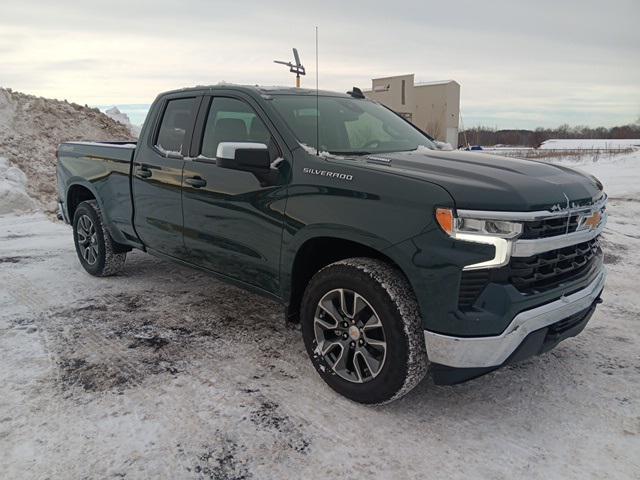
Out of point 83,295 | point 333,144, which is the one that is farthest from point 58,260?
point 333,144

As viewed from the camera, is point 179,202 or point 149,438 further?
point 179,202

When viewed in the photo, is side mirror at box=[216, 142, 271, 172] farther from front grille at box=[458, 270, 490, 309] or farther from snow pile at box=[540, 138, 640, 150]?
snow pile at box=[540, 138, 640, 150]

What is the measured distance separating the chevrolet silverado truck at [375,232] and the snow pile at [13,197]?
6.64m

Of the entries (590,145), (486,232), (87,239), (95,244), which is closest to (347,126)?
(486,232)

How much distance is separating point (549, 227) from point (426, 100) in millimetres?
13690

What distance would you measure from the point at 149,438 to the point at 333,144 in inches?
86.4

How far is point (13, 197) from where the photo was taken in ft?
32.1

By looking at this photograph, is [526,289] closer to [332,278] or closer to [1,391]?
[332,278]

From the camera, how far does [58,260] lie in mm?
6449

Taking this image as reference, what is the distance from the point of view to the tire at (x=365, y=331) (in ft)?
9.22

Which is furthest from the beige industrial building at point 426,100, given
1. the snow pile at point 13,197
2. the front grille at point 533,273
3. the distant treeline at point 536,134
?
the distant treeline at point 536,134

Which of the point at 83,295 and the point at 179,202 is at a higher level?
the point at 179,202

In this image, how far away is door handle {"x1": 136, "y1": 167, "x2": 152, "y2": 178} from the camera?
15.1ft

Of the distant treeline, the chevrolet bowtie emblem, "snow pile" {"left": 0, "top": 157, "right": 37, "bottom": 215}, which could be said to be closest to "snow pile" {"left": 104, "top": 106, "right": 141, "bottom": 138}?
"snow pile" {"left": 0, "top": 157, "right": 37, "bottom": 215}
